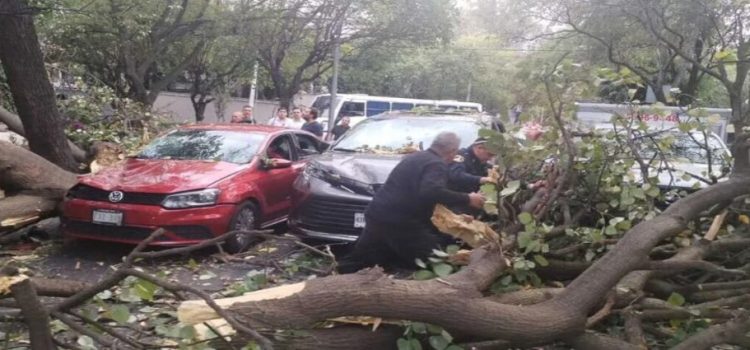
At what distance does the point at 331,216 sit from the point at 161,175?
185 cm

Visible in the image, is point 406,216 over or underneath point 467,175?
underneath

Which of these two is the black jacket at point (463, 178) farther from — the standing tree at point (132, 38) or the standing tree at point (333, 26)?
the standing tree at point (333, 26)

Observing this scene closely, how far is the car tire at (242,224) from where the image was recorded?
6809 mm

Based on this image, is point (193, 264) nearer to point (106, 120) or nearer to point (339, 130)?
point (106, 120)

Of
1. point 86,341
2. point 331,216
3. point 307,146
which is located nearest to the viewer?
point 86,341

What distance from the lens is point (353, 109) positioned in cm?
2600

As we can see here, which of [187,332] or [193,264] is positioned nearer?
[187,332]

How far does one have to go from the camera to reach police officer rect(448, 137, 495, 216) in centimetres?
534

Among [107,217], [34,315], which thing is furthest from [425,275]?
[107,217]

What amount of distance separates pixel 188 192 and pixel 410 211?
2.57 meters

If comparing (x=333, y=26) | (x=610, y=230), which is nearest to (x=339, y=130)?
(x=333, y=26)

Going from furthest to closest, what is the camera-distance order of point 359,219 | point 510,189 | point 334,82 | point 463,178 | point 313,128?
point 334,82, point 313,128, point 359,219, point 463,178, point 510,189

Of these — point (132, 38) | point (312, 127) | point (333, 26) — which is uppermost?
point (333, 26)

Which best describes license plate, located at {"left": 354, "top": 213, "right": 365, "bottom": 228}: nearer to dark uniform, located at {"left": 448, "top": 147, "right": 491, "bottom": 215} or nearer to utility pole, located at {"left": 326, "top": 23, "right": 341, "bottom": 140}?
dark uniform, located at {"left": 448, "top": 147, "right": 491, "bottom": 215}
